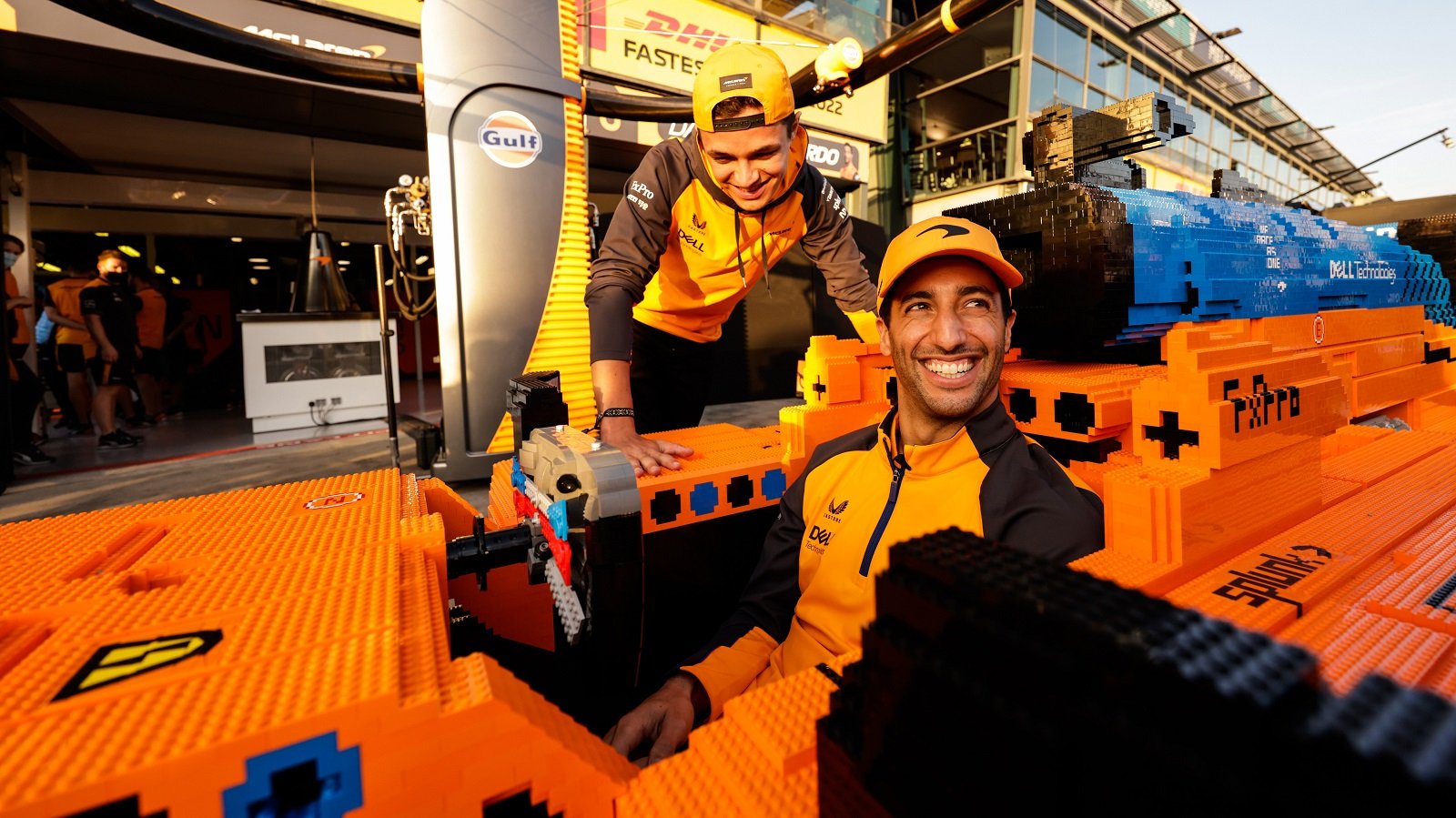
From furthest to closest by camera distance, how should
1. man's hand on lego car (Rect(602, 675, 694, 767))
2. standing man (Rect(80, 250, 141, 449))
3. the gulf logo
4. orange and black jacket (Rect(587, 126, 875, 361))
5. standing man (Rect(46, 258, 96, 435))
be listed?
1. standing man (Rect(46, 258, 96, 435))
2. standing man (Rect(80, 250, 141, 449))
3. the gulf logo
4. orange and black jacket (Rect(587, 126, 875, 361))
5. man's hand on lego car (Rect(602, 675, 694, 767))

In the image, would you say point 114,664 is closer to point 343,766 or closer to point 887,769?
point 343,766

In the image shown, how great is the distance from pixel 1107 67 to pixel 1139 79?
1.49 m

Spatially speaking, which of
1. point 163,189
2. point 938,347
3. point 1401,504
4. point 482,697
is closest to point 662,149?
point 938,347

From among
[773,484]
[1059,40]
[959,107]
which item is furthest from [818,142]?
[773,484]

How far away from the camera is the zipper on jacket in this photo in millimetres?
1277

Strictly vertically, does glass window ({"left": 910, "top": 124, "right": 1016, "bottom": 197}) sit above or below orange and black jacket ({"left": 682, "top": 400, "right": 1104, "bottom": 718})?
above

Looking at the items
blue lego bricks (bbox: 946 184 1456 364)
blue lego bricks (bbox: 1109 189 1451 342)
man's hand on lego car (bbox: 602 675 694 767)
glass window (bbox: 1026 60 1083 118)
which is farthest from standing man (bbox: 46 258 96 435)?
glass window (bbox: 1026 60 1083 118)

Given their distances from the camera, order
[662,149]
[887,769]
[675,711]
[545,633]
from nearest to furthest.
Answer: [887,769] → [675,711] → [545,633] → [662,149]

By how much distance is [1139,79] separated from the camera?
13055 mm

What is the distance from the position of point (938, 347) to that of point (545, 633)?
1.26 meters

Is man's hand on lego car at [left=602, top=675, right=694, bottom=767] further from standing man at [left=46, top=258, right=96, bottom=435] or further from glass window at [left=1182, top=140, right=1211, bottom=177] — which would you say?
glass window at [left=1182, top=140, right=1211, bottom=177]

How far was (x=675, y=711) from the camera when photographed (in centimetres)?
118

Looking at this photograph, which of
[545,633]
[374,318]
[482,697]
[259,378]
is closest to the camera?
[482,697]

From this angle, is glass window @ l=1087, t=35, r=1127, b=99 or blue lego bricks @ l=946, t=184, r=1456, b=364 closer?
blue lego bricks @ l=946, t=184, r=1456, b=364
